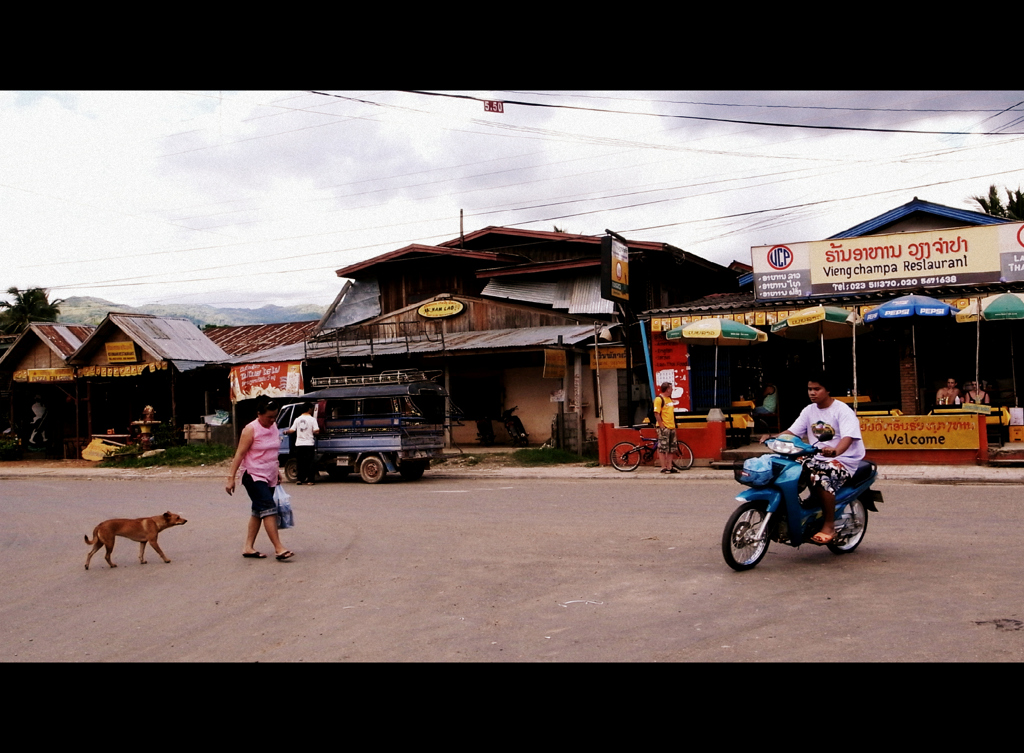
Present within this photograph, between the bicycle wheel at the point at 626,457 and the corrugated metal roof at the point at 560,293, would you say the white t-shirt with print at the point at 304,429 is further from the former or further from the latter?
Answer: the corrugated metal roof at the point at 560,293

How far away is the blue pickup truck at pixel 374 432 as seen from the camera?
19.7 metres

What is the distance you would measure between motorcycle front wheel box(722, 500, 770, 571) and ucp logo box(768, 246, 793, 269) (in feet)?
49.0

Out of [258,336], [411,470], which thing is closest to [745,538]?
[411,470]

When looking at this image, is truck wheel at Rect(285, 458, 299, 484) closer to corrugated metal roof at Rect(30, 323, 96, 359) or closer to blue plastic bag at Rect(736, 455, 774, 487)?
blue plastic bag at Rect(736, 455, 774, 487)

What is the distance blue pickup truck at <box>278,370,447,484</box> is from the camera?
64.7 feet

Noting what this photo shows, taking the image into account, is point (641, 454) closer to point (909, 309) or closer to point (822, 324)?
point (822, 324)

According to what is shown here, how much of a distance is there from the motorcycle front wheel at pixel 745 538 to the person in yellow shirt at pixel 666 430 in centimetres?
1052

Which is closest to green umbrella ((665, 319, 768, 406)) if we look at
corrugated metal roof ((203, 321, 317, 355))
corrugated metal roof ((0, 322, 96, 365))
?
corrugated metal roof ((203, 321, 317, 355))

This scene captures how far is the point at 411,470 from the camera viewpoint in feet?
67.1

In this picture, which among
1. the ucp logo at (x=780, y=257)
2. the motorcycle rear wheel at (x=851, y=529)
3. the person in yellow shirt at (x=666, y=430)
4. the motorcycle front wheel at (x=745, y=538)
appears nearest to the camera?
the motorcycle front wheel at (x=745, y=538)

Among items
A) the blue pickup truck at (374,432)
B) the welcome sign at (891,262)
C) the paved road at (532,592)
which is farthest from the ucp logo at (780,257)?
the paved road at (532,592)

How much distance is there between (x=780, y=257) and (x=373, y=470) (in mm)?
10804

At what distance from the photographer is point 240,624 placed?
725cm

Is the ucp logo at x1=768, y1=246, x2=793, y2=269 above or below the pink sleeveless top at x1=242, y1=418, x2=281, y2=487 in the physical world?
above
